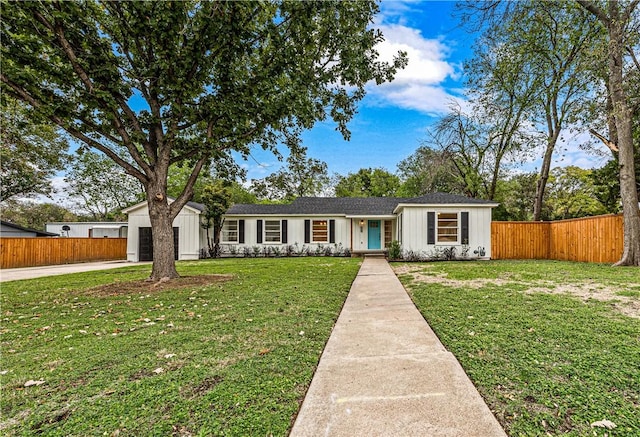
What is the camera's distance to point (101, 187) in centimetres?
2606

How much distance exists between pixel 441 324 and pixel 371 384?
5.82ft

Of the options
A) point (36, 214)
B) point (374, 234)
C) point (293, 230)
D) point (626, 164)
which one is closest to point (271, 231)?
point (293, 230)

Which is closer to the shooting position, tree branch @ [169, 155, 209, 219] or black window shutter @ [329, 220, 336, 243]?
tree branch @ [169, 155, 209, 219]

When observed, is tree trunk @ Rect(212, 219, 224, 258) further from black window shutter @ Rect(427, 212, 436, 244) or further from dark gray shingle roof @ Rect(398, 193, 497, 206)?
black window shutter @ Rect(427, 212, 436, 244)

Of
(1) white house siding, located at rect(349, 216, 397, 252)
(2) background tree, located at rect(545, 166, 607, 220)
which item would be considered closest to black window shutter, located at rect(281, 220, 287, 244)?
(1) white house siding, located at rect(349, 216, 397, 252)

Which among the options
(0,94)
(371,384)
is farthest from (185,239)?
(371,384)

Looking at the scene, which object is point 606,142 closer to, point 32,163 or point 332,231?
point 332,231

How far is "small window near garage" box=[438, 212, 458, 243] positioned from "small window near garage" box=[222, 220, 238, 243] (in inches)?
412

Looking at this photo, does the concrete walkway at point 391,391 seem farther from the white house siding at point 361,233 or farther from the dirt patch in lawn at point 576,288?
the white house siding at point 361,233

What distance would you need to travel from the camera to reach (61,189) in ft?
79.3

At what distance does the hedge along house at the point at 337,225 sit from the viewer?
1292 centimetres

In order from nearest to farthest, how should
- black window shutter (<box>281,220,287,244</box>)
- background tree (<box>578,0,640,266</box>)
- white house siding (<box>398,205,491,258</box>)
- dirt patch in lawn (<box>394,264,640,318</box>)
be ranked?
dirt patch in lawn (<box>394,264,640,318</box>), background tree (<box>578,0,640,266</box>), white house siding (<box>398,205,491,258</box>), black window shutter (<box>281,220,287,244</box>)

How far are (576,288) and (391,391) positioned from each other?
18.8 feet

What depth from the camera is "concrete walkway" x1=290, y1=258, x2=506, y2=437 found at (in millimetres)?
1750
